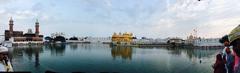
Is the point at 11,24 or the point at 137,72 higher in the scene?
the point at 11,24

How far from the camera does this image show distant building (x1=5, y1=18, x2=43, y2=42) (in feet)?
454

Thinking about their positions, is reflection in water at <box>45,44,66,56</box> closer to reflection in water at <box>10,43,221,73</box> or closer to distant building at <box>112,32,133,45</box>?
reflection in water at <box>10,43,221,73</box>

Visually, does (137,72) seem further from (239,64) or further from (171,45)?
(171,45)

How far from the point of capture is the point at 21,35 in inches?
6053

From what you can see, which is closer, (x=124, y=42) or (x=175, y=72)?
(x=175, y=72)

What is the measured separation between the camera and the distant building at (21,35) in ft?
454

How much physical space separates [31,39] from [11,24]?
21.8 m

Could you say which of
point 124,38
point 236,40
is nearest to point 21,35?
point 124,38

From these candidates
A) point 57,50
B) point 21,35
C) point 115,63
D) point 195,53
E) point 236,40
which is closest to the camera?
point 236,40

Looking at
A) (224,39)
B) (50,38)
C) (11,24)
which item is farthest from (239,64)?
(50,38)

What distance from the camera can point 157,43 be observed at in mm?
164125

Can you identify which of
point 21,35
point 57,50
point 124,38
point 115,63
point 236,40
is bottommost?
point 115,63

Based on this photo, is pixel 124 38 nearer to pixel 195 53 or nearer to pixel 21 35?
pixel 21 35

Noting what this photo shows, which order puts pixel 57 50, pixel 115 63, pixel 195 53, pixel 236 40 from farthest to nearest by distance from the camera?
pixel 57 50 → pixel 195 53 → pixel 115 63 → pixel 236 40
